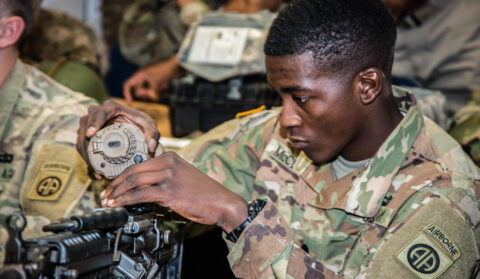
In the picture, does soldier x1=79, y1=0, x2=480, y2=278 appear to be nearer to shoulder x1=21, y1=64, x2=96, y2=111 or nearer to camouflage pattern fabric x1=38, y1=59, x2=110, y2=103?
shoulder x1=21, y1=64, x2=96, y2=111

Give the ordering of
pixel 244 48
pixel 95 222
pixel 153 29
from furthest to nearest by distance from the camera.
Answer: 1. pixel 153 29
2. pixel 244 48
3. pixel 95 222

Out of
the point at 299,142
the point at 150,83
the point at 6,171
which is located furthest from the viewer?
the point at 150,83

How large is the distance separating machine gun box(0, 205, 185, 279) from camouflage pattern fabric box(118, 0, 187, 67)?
2.82 m

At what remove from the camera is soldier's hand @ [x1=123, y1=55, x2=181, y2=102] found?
3.31 meters

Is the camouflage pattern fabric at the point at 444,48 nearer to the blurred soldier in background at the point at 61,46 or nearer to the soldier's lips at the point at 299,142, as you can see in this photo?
the blurred soldier in background at the point at 61,46

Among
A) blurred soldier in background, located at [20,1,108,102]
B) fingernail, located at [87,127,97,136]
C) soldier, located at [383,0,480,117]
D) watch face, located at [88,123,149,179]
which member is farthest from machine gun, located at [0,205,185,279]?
soldier, located at [383,0,480,117]

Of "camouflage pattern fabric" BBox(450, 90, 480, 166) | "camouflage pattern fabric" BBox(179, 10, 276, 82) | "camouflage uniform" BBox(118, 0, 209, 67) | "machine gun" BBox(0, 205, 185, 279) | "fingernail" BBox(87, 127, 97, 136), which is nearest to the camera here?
"machine gun" BBox(0, 205, 185, 279)

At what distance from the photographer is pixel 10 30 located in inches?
81.3

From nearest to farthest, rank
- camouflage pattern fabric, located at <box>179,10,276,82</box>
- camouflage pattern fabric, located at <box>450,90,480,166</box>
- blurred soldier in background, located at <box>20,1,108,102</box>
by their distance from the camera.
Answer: camouflage pattern fabric, located at <box>450,90,480,166</box> < camouflage pattern fabric, located at <box>179,10,276,82</box> < blurred soldier in background, located at <box>20,1,108,102</box>

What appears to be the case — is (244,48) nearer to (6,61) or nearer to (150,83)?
(150,83)

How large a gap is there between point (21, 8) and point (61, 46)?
1.31 metres

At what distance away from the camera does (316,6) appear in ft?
5.29

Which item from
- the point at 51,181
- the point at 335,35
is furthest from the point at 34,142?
the point at 335,35

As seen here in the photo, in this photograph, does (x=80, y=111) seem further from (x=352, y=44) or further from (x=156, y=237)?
(x=352, y=44)
